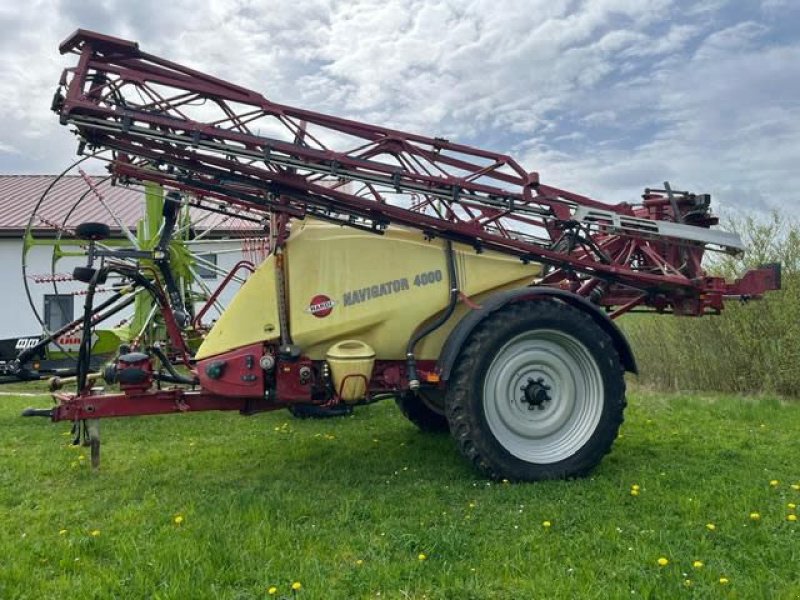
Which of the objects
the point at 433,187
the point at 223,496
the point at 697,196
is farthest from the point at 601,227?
the point at 223,496

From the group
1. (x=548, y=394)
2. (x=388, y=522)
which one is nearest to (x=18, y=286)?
(x=548, y=394)

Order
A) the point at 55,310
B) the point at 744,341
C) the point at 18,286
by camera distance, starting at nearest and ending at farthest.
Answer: the point at 744,341 → the point at 55,310 → the point at 18,286

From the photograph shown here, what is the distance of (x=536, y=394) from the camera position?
5.08 metres

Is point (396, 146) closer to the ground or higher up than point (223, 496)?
higher up

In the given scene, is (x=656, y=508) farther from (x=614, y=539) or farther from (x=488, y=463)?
(x=488, y=463)

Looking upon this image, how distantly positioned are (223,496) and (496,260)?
8.71ft

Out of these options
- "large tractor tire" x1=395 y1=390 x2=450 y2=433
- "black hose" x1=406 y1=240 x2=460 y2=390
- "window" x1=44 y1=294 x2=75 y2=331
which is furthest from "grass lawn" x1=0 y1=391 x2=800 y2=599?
"window" x1=44 y1=294 x2=75 y2=331

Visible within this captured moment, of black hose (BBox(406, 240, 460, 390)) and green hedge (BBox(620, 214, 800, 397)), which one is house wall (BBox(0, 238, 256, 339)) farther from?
black hose (BBox(406, 240, 460, 390))

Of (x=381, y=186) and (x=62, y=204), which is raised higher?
(x=62, y=204)

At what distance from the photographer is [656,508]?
4277mm

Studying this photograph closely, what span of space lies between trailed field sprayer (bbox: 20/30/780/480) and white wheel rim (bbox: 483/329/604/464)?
1 cm

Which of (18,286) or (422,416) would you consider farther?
(18,286)

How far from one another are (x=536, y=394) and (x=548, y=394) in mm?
157

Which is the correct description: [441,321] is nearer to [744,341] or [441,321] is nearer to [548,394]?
[548,394]
